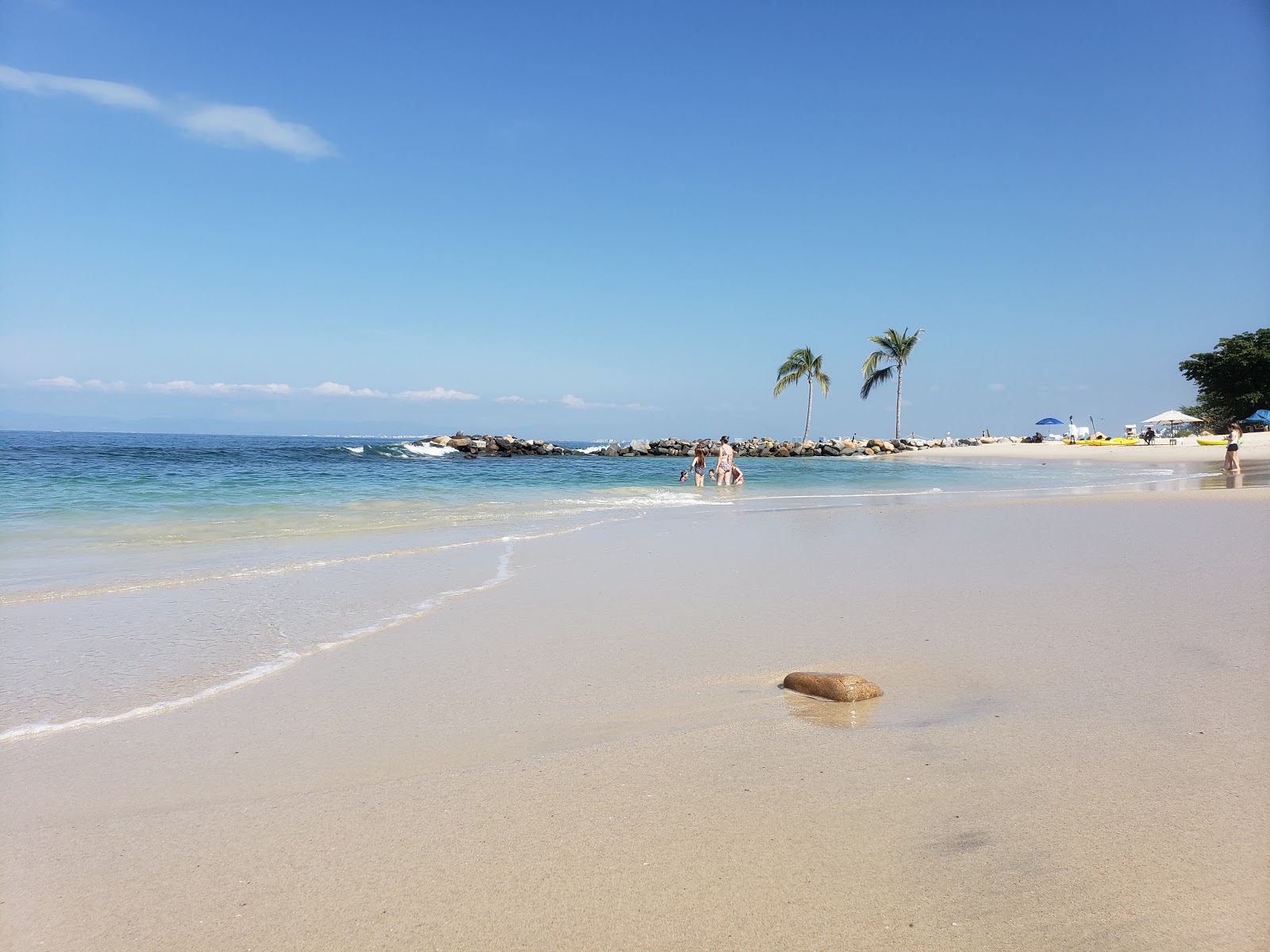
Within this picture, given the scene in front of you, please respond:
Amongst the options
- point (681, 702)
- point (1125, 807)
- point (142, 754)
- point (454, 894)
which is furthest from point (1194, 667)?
point (142, 754)

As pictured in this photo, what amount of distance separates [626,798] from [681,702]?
4.05 feet

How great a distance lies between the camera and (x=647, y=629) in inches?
228

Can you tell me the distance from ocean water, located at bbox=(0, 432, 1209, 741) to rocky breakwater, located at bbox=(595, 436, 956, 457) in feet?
99.0

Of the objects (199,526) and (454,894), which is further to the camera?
(199,526)

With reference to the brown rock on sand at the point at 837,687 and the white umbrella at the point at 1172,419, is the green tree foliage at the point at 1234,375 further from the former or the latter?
the brown rock on sand at the point at 837,687

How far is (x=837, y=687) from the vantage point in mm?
4078

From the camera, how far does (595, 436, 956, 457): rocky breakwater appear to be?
58.2 metres

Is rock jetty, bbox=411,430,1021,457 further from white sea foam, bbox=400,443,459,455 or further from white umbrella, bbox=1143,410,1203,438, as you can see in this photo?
white umbrella, bbox=1143,410,1203,438

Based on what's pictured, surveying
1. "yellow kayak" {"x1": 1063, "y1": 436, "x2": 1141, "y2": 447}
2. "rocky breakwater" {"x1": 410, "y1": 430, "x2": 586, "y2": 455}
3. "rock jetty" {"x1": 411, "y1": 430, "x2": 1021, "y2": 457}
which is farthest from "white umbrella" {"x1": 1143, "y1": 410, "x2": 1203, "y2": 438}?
"rocky breakwater" {"x1": 410, "y1": 430, "x2": 586, "y2": 455}

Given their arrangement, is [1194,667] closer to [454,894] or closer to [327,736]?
[454,894]

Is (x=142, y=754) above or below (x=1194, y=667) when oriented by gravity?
below

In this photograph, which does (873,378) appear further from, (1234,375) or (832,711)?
(832,711)

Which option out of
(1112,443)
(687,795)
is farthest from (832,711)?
(1112,443)

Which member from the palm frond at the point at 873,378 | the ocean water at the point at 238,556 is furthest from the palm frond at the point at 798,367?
the ocean water at the point at 238,556
